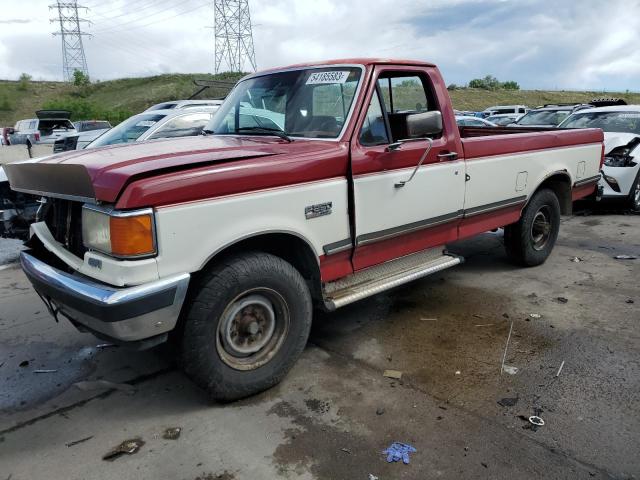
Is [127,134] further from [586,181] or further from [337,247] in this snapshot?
[586,181]

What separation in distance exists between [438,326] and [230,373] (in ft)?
6.27

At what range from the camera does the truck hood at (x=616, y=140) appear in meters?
8.25

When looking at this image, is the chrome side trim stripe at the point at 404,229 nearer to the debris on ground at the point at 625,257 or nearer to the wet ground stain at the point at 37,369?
the wet ground stain at the point at 37,369

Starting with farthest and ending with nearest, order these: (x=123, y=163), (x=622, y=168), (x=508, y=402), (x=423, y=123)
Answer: (x=622, y=168) → (x=423, y=123) → (x=508, y=402) → (x=123, y=163)

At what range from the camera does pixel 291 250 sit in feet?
11.1

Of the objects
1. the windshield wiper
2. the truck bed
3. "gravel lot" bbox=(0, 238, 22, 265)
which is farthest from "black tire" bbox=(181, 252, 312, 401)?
"gravel lot" bbox=(0, 238, 22, 265)

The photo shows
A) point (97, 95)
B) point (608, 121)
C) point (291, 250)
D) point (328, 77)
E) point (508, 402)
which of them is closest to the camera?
point (508, 402)

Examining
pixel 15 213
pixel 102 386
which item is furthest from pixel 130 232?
pixel 15 213

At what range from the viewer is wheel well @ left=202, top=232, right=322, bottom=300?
10.2ft

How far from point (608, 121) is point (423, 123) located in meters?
7.12

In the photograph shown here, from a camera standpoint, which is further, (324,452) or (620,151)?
(620,151)

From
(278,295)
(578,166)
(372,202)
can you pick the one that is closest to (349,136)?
(372,202)

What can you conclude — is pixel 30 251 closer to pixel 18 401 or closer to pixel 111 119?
pixel 18 401

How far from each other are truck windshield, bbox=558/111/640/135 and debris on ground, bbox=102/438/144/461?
28.3 feet
